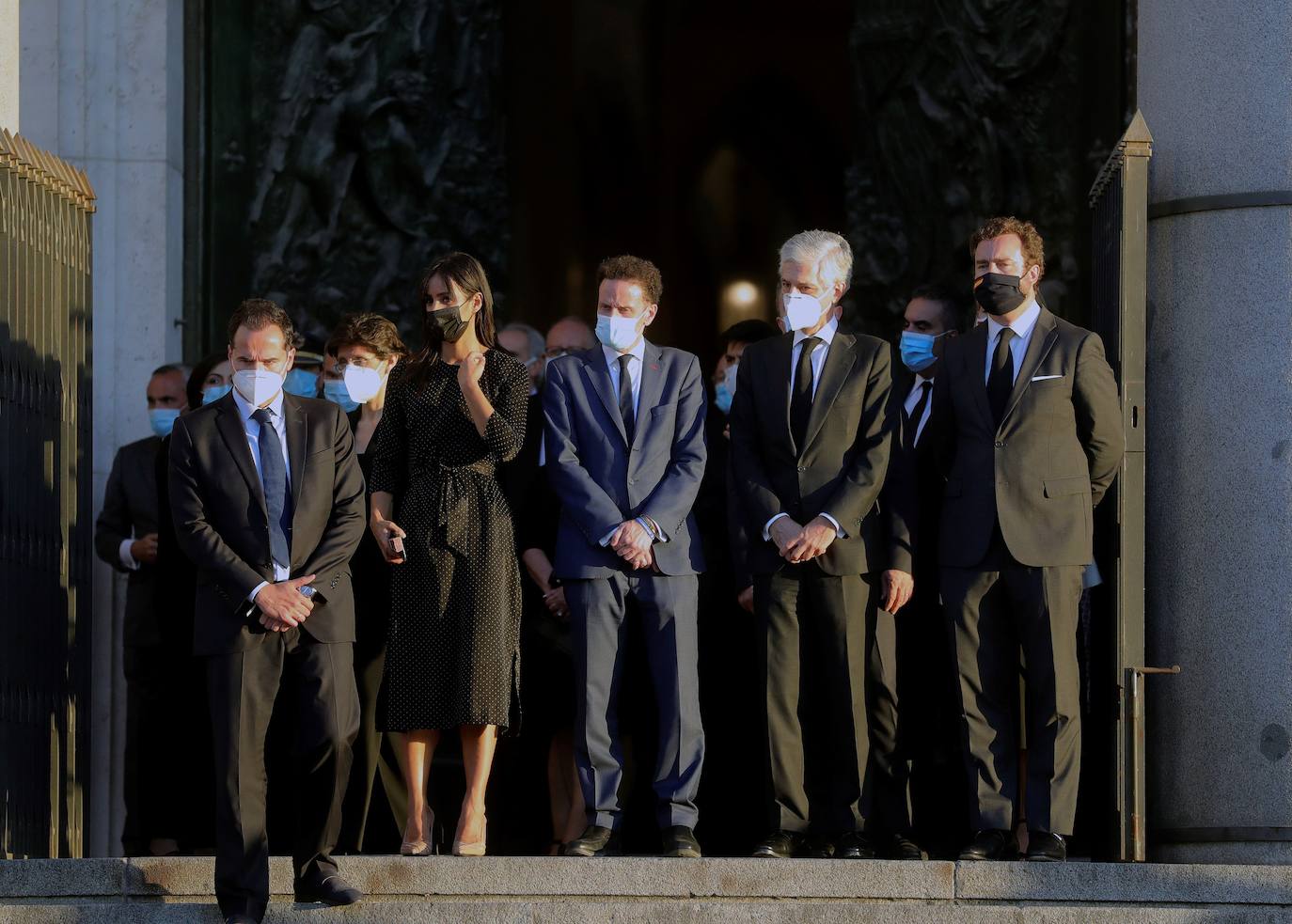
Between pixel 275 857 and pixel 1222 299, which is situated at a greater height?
pixel 1222 299

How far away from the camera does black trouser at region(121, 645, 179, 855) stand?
10203mm

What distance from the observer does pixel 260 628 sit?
27.2 ft

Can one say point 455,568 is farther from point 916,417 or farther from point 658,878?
point 916,417

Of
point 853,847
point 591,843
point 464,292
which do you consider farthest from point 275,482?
point 853,847

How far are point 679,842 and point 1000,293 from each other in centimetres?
248

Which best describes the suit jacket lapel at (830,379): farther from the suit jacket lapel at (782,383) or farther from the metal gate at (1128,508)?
the metal gate at (1128,508)

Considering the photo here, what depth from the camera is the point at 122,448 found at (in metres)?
11.3

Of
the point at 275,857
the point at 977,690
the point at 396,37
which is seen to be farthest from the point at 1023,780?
the point at 396,37

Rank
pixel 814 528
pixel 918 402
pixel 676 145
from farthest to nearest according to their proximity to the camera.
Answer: pixel 676 145
pixel 918 402
pixel 814 528

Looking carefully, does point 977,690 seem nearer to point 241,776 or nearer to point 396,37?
point 241,776

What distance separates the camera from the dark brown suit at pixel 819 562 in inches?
346

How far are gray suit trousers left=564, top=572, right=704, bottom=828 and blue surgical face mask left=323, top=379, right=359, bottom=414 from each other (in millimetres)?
1597

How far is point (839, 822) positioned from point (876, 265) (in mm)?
4558

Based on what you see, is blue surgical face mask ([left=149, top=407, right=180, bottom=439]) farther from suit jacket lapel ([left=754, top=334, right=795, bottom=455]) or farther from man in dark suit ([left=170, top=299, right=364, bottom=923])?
suit jacket lapel ([left=754, top=334, right=795, bottom=455])
